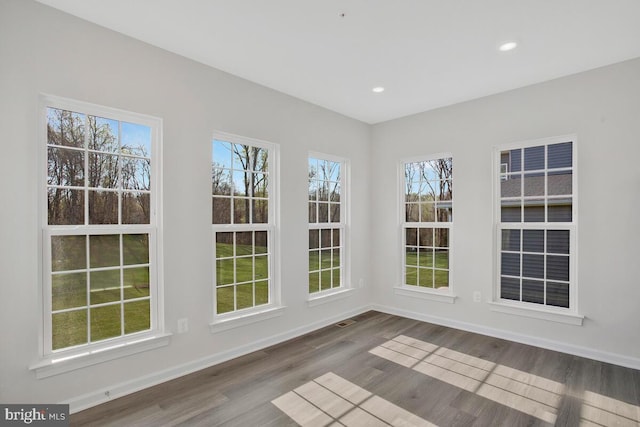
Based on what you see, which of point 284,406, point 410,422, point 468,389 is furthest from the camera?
point 468,389

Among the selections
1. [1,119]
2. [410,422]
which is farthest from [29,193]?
[410,422]

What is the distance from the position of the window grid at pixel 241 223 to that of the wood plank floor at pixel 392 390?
2.16 feet

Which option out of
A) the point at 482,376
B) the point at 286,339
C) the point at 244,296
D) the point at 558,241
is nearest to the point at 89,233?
the point at 244,296

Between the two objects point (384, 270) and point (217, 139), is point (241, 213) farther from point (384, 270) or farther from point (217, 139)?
point (384, 270)

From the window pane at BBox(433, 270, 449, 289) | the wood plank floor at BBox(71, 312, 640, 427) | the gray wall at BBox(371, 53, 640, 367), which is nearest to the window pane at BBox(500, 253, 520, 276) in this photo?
the gray wall at BBox(371, 53, 640, 367)

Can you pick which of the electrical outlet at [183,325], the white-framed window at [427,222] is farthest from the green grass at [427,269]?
the electrical outlet at [183,325]

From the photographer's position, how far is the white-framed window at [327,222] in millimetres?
4328

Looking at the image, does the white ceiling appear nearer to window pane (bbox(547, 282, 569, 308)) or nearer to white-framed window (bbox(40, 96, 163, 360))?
white-framed window (bbox(40, 96, 163, 360))

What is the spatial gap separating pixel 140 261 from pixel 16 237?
31.9 inches

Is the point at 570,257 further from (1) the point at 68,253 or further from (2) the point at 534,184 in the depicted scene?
(1) the point at 68,253

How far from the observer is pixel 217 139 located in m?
3.33

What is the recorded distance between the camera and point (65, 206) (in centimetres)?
243

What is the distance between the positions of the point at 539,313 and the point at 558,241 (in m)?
0.81

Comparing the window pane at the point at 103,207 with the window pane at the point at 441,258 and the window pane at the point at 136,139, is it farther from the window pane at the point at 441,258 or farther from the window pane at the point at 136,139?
the window pane at the point at 441,258
